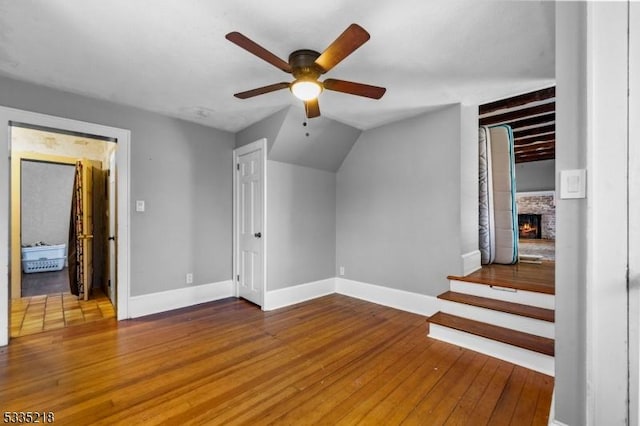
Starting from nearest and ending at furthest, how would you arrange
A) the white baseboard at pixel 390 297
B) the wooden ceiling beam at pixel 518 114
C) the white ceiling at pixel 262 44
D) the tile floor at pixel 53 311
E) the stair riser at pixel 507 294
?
the white ceiling at pixel 262 44
the stair riser at pixel 507 294
the tile floor at pixel 53 311
the white baseboard at pixel 390 297
the wooden ceiling beam at pixel 518 114

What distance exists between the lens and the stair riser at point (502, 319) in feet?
7.45

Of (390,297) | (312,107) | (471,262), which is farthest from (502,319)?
(312,107)

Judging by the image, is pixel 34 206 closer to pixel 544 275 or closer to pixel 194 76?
pixel 194 76

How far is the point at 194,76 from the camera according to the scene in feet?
8.03

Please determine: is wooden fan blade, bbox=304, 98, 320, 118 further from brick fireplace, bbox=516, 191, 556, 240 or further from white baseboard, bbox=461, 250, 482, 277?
brick fireplace, bbox=516, 191, 556, 240

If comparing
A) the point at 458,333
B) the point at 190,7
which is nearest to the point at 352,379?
the point at 458,333

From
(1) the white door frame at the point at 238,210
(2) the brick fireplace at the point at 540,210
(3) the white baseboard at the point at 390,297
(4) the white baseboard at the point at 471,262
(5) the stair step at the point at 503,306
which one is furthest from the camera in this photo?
(2) the brick fireplace at the point at 540,210

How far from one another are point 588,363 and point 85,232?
5.13 meters

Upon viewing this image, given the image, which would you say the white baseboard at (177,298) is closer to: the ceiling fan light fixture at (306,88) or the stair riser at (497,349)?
the stair riser at (497,349)

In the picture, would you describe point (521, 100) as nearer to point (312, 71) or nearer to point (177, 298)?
point (312, 71)

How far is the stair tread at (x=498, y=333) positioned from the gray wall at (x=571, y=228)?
2.82 feet

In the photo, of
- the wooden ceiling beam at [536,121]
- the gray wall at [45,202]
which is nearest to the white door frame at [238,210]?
the wooden ceiling beam at [536,121]

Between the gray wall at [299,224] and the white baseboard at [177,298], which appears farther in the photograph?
the gray wall at [299,224]

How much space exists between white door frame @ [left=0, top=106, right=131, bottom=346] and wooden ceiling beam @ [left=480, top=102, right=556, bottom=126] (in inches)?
190
